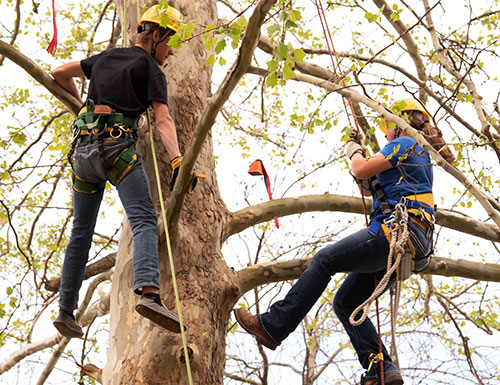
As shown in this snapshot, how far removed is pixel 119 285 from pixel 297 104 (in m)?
6.17

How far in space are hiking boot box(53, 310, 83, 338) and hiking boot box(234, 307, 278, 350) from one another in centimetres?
90

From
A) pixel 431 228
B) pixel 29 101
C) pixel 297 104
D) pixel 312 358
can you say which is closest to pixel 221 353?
pixel 431 228

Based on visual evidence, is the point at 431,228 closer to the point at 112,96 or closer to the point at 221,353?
the point at 221,353

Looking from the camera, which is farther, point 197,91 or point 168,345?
point 197,91

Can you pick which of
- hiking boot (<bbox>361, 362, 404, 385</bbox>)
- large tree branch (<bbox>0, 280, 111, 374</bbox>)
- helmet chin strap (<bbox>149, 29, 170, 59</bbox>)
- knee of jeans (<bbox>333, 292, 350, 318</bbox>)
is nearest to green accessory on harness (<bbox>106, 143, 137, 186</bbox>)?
helmet chin strap (<bbox>149, 29, 170, 59</bbox>)

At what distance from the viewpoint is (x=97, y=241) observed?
316 inches

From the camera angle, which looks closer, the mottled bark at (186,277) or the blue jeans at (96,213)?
the blue jeans at (96,213)

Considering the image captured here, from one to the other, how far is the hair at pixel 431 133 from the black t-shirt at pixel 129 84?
5.26 ft

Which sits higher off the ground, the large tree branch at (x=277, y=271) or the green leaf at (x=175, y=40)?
the green leaf at (x=175, y=40)

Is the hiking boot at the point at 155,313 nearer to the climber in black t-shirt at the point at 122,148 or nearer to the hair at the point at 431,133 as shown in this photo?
the climber in black t-shirt at the point at 122,148


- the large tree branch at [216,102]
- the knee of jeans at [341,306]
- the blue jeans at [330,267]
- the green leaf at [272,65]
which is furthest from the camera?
the knee of jeans at [341,306]

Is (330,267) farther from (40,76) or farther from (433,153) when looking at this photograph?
(40,76)

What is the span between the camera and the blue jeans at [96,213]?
9.12ft

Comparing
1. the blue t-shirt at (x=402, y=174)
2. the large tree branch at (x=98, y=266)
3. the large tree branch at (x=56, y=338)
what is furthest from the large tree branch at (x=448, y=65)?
the large tree branch at (x=56, y=338)
